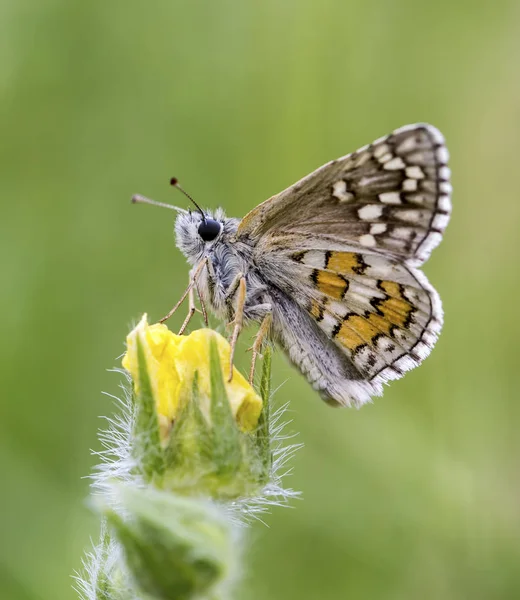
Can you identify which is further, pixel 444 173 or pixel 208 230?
pixel 208 230

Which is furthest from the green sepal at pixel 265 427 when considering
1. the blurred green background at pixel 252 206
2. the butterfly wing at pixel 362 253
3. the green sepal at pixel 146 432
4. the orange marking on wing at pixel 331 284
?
the blurred green background at pixel 252 206

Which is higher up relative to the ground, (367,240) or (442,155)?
(442,155)

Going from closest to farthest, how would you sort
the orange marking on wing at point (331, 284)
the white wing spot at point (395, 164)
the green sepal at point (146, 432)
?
the green sepal at point (146, 432) → the white wing spot at point (395, 164) → the orange marking on wing at point (331, 284)

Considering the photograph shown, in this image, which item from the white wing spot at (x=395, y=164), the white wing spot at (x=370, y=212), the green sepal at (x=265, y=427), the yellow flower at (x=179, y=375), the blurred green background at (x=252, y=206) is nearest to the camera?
the yellow flower at (x=179, y=375)

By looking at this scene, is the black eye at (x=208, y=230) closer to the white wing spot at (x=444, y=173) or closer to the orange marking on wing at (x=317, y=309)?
the orange marking on wing at (x=317, y=309)

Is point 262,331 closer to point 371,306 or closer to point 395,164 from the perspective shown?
point 371,306

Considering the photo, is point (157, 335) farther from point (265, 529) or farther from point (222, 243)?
point (265, 529)

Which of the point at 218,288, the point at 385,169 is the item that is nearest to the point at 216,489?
the point at 218,288

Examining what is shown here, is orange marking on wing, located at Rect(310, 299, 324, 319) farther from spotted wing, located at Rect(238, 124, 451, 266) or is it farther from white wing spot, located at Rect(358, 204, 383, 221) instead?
white wing spot, located at Rect(358, 204, 383, 221)

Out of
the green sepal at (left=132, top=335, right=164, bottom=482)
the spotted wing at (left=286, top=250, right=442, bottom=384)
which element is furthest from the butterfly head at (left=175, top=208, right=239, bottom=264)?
the green sepal at (left=132, top=335, right=164, bottom=482)

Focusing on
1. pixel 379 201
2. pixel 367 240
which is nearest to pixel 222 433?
pixel 367 240
